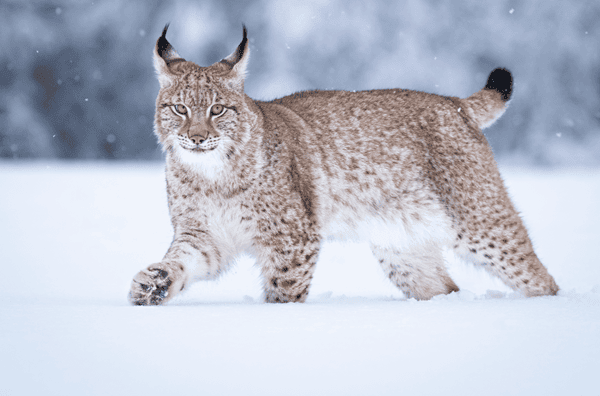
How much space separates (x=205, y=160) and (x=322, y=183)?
768 mm

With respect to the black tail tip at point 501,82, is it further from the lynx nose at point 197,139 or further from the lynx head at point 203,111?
the lynx nose at point 197,139

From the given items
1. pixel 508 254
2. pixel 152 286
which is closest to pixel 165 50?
pixel 152 286

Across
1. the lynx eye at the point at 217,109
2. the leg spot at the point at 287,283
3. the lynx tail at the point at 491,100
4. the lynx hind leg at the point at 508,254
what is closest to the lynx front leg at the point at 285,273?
the leg spot at the point at 287,283

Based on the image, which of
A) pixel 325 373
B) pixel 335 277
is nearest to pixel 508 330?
pixel 325 373

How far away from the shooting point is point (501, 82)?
13.0 feet

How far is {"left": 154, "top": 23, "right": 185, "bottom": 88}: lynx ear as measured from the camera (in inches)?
128

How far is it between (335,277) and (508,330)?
9.03 feet

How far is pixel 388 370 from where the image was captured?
1.75 metres

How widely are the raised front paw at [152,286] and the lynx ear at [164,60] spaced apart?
109 centimetres

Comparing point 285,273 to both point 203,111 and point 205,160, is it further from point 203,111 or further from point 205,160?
point 203,111

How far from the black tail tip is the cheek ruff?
211 cm

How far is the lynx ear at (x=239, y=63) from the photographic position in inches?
129

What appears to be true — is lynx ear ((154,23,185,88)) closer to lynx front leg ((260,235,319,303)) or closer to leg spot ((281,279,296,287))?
lynx front leg ((260,235,319,303))

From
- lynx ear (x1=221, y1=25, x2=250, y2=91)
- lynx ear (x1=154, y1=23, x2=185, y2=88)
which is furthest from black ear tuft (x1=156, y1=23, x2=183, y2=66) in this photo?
Answer: lynx ear (x1=221, y1=25, x2=250, y2=91)
